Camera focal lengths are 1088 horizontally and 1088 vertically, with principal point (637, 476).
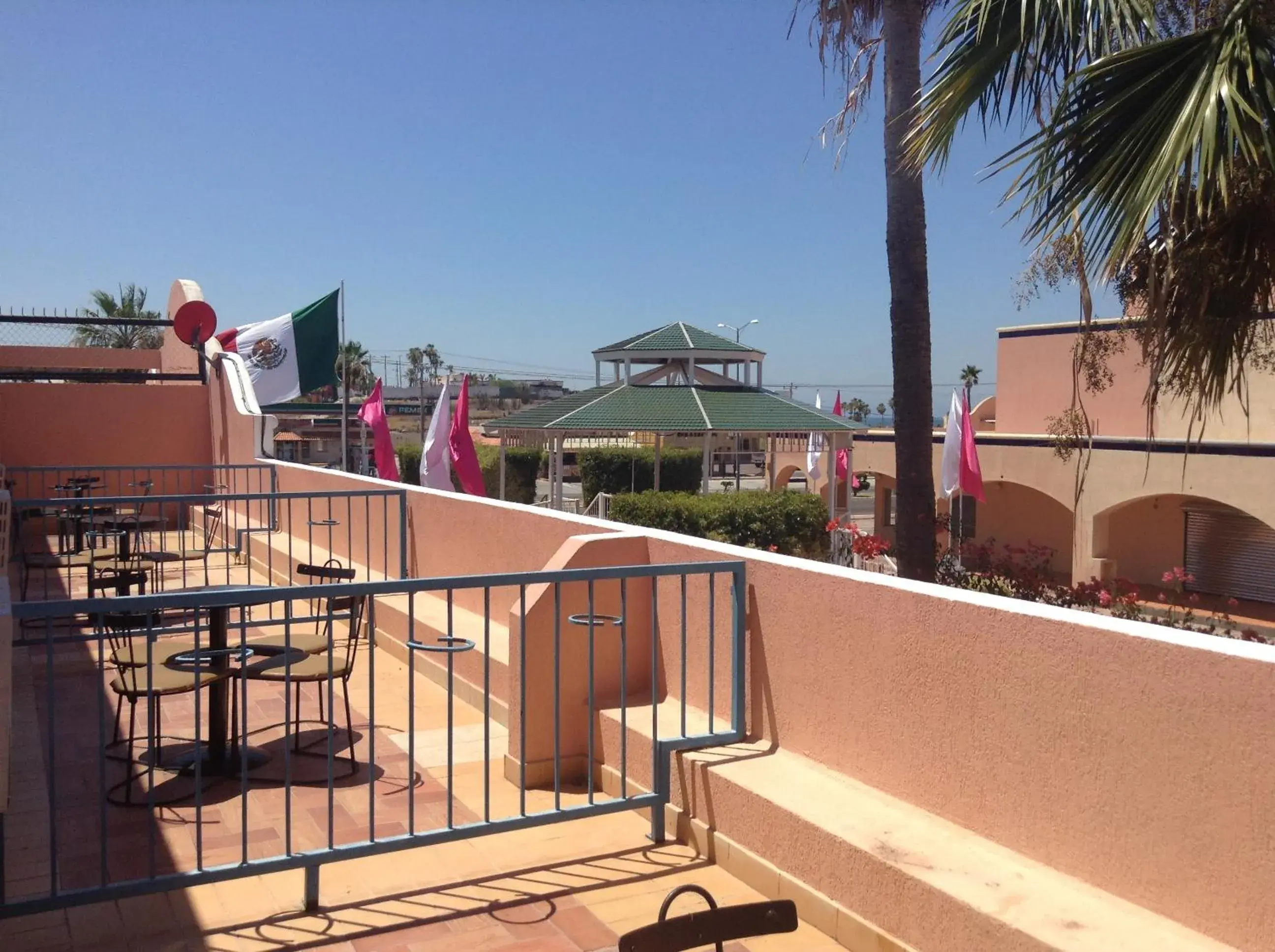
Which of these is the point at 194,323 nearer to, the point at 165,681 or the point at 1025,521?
the point at 165,681

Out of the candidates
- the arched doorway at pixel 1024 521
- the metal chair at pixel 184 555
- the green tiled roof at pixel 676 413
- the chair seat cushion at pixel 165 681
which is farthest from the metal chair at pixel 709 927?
the arched doorway at pixel 1024 521

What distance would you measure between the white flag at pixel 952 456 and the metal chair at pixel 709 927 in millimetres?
15964

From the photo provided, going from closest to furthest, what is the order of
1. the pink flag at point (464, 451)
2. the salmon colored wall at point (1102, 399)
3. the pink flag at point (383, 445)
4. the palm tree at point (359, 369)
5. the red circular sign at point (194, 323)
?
1. the red circular sign at point (194, 323)
2. the pink flag at point (464, 451)
3. the salmon colored wall at point (1102, 399)
4. the pink flag at point (383, 445)
5. the palm tree at point (359, 369)

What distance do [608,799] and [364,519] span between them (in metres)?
5.86

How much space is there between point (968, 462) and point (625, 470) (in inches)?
924

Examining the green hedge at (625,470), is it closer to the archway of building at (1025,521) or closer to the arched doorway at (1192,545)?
the archway of building at (1025,521)

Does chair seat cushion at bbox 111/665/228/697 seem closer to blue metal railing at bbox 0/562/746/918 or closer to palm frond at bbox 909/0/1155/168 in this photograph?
blue metal railing at bbox 0/562/746/918

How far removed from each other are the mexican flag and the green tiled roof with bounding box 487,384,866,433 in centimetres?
467

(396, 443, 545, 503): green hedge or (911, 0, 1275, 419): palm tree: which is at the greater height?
(911, 0, 1275, 419): palm tree

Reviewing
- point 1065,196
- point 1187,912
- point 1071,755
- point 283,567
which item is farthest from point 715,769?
point 283,567

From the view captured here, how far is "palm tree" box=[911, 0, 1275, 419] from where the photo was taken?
4.60 metres

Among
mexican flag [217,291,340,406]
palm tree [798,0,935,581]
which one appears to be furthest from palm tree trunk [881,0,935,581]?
mexican flag [217,291,340,406]

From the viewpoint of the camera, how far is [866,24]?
1104 centimetres

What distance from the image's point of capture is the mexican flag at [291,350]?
1916cm
